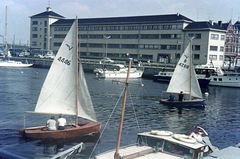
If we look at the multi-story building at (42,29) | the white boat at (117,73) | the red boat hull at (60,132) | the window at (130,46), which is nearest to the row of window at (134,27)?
the window at (130,46)

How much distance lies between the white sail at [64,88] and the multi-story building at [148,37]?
9656cm

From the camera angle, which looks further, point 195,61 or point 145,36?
point 145,36

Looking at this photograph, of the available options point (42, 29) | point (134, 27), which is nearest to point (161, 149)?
point (134, 27)

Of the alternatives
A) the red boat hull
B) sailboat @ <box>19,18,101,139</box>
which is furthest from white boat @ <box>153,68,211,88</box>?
the red boat hull

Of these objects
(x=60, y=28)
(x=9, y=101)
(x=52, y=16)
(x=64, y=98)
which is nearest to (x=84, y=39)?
(x=60, y=28)

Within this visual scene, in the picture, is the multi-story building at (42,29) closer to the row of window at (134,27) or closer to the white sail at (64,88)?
the row of window at (134,27)

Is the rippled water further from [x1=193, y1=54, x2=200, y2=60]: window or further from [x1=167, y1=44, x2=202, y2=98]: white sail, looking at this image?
[x1=193, y1=54, x2=200, y2=60]: window

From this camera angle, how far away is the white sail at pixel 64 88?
32.8 metres

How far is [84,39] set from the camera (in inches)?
6216

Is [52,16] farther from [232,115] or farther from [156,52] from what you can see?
[232,115]

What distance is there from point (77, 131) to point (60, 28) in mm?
142598

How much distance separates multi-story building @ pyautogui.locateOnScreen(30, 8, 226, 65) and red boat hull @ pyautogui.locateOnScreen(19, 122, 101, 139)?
322 ft

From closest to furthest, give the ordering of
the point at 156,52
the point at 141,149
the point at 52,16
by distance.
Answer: the point at 141,149
the point at 156,52
the point at 52,16

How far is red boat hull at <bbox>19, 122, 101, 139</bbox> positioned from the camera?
97.7ft
